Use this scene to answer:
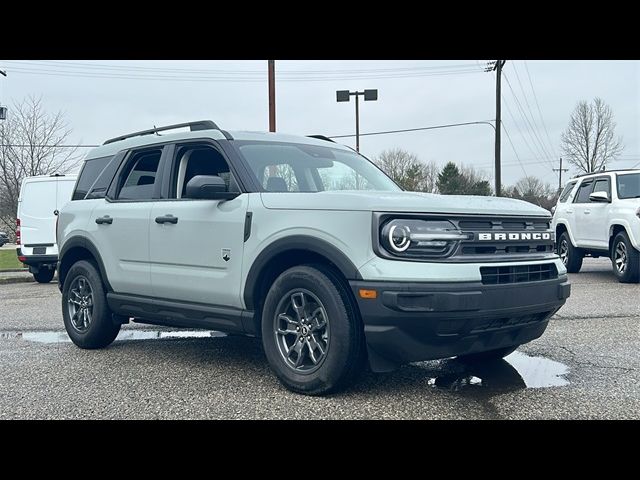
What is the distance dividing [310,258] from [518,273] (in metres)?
1.37

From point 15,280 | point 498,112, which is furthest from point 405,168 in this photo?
point 15,280

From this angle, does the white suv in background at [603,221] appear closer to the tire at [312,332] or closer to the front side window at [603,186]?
the front side window at [603,186]

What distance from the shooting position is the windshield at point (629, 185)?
35.3 ft

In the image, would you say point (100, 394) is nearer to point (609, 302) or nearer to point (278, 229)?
point (278, 229)

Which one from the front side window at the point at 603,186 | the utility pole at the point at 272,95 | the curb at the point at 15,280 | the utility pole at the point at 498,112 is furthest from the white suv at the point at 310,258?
the utility pole at the point at 498,112

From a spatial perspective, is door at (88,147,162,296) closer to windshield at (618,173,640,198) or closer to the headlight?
the headlight

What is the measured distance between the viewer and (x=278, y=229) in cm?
432

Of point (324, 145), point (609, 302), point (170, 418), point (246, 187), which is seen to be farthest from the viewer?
point (609, 302)

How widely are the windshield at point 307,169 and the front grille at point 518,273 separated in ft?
4.90

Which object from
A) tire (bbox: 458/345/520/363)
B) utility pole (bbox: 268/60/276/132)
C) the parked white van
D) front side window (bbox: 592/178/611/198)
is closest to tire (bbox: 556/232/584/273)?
front side window (bbox: 592/178/611/198)
